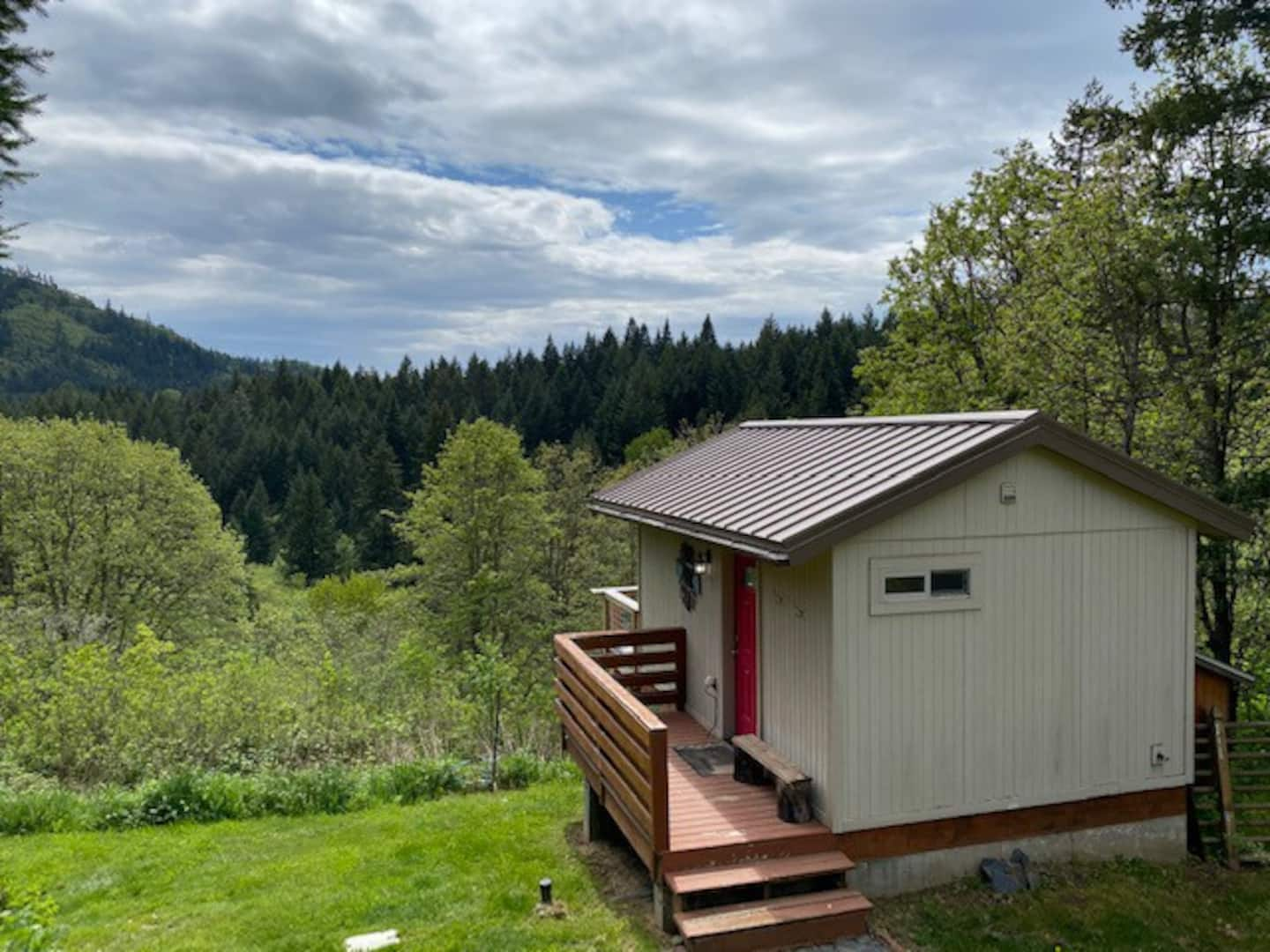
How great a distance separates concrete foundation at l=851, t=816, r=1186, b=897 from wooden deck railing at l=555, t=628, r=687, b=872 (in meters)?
1.68

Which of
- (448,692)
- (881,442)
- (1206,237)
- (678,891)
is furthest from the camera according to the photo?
(448,692)

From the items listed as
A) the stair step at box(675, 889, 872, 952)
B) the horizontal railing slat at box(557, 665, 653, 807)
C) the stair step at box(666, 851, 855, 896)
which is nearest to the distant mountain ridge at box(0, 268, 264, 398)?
the horizontal railing slat at box(557, 665, 653, 807)

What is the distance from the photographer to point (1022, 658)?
22.1 feet

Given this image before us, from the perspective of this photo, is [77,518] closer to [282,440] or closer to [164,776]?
[164,776]

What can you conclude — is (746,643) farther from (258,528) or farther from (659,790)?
(258,528)

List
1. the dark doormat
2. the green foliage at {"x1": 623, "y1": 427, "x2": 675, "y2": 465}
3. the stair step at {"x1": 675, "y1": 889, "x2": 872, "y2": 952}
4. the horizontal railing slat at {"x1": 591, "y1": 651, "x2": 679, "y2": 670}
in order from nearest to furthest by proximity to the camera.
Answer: the stair step at {"x1": 675, "y1": 889, "x2": 872, "y2": 952}
the dark doormat
the horizontal railing slat at {"x1": 591, "y1": 651, "x2": 679, "y2": 670}
the green foliage at {"x1": 623, "y1": 427, "x2": 675, "y2": 465}

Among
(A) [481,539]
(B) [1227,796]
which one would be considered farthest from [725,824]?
(A) [481,539]

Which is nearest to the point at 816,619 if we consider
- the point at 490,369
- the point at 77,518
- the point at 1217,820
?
the point at 1217,820

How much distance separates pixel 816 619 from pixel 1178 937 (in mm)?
3362

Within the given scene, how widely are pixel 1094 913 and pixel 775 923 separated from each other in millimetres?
2542

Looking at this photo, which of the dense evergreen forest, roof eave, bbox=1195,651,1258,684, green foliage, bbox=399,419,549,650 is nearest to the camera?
roof eave, bbox=1195,651,1258,684

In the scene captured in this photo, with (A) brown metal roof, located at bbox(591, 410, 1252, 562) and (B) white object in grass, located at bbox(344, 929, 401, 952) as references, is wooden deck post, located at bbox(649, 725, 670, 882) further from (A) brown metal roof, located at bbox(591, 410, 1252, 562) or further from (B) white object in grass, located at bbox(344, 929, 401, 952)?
(B) white object in grass, located at bbox(344, 929, 401, 952)

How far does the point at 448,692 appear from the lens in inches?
650

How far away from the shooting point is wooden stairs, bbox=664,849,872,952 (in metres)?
5.55
